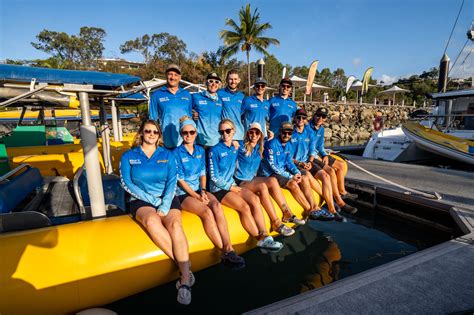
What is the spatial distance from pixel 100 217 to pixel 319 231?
384 centimetres

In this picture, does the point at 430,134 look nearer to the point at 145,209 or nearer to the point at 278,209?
the point at 278,209

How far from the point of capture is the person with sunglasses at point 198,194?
10.5 ft

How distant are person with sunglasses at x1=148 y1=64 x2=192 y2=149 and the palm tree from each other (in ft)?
71.2

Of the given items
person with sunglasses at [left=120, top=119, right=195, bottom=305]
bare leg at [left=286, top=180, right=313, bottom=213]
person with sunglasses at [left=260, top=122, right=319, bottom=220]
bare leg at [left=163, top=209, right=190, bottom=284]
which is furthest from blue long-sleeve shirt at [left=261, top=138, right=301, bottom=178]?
bare leg at [left=163, top=209, right=190, bottom=284]

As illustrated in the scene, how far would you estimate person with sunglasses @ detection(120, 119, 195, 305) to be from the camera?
2.85 meters

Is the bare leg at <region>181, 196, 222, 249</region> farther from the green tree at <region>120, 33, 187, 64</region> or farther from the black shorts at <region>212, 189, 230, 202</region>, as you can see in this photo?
the green tree at <region>120, 33, 187, 64</region>

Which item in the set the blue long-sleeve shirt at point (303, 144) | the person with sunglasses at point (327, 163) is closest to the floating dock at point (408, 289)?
the person with sunglasses at point (327, 163)

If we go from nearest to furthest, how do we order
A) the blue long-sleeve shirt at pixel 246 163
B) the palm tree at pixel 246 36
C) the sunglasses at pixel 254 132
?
the sunglasses at pixel 254 132 < the blue long-sleeve shirt at pixel 246 163 < the palm tree at pixel 246 36

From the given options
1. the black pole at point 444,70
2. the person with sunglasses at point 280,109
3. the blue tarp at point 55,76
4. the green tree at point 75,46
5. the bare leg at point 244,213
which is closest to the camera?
the blue tarp at point 55,76

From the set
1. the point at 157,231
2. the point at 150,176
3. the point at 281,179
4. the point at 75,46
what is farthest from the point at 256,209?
the point at 75,46

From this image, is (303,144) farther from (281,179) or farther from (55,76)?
(55,76)

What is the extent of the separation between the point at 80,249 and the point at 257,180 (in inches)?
93.5

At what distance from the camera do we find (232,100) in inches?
183

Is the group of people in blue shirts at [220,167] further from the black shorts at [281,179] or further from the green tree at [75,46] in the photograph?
the green tree at [75,46]
